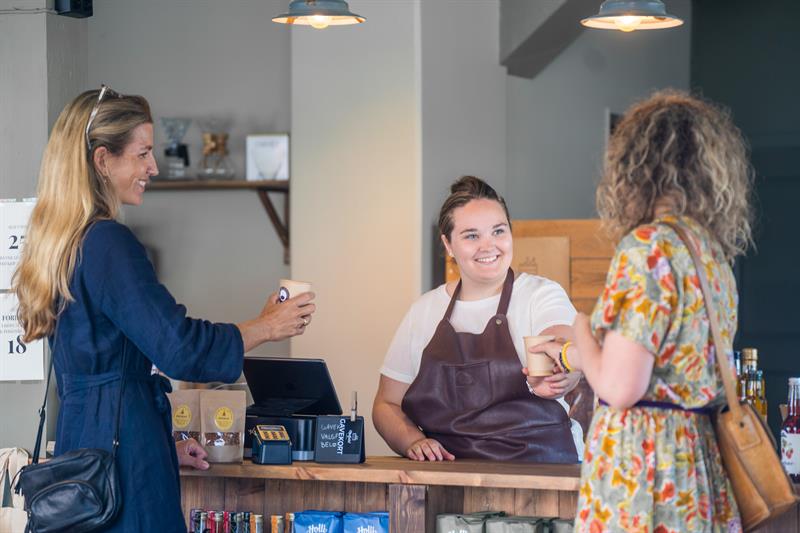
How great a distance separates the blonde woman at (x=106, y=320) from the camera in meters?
2.63

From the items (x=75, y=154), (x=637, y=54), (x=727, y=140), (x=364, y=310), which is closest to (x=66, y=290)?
→ (x=75, y=154)

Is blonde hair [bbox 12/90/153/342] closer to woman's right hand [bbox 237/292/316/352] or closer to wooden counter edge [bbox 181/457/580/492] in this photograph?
woman's right hand [bbox 237/292/316/352]

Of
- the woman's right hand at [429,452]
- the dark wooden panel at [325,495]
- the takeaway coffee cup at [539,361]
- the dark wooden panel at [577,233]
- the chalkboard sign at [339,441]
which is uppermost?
the dark wooden panel at [577,233]

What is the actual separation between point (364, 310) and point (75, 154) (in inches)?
104

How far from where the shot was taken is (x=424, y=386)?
137 inches

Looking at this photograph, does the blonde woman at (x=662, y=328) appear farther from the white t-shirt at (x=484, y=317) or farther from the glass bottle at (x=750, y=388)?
the white t-shirt at (x=484, y=317)

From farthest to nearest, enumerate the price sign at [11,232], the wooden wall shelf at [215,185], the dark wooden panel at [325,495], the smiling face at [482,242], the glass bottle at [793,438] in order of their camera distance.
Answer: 1. the wooden wall shelf at [215,185]
2. the smiling face at [482,242]
3. the price sign at [11,232]
4. the dark wooden panel at [325,495]
5. the glass bottle at [793,438]

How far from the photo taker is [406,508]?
117 inches

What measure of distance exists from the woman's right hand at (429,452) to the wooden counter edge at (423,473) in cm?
8

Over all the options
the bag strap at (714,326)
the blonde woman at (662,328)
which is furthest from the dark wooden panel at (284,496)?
the bag strap at (714,326)

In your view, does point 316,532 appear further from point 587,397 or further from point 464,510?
point 587,397

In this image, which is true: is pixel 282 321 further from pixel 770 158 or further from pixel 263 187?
pixel 770 158

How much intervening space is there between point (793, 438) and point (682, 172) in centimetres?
90

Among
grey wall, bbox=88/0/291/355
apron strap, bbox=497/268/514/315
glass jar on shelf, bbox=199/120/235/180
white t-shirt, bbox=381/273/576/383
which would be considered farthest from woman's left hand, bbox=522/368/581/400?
glass jar on shelf, bbox=199/120/235/180
